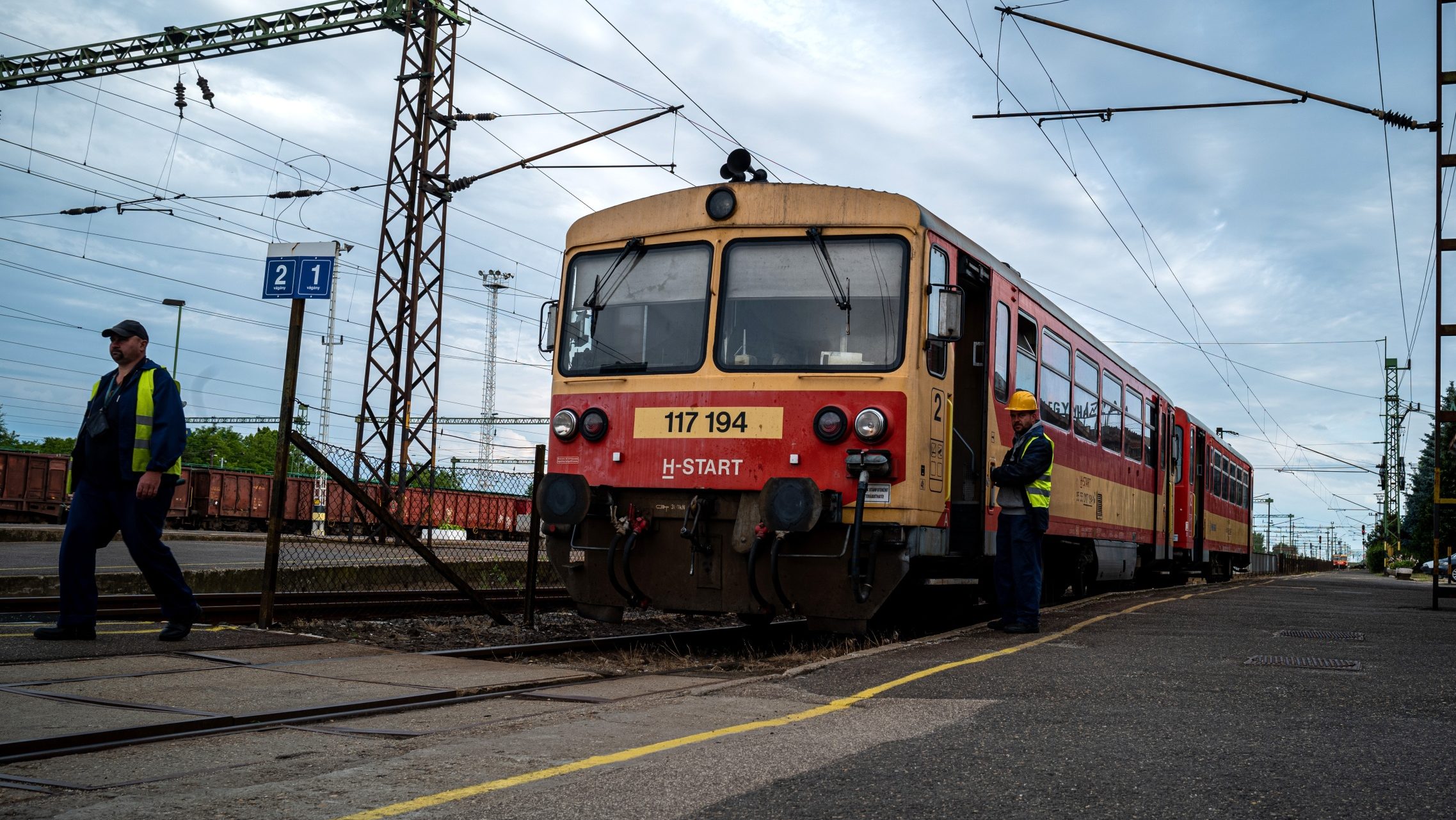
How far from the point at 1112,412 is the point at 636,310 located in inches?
301

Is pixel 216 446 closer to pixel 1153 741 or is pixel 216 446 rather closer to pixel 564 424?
pixel 564 424

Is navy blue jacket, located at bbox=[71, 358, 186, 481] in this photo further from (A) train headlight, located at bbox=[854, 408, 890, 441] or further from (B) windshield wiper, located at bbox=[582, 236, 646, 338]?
(A) train headlight, located at bbox=[854, 408, 890, 441]

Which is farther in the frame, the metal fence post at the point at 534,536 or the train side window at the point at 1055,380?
the train side window at the point at 1055,380

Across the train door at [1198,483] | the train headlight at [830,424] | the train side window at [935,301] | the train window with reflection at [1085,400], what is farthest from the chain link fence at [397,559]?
the train door at [1198,483]

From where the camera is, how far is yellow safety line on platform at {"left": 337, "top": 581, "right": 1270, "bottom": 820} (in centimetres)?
348

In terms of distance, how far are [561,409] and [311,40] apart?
69.7 feet

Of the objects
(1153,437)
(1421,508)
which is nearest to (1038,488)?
(1153,437)

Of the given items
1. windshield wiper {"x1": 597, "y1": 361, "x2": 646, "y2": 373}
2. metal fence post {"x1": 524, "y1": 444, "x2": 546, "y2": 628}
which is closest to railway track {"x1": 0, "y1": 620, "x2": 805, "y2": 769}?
metal fence post {"x1": 524, "y1": 444, "x2": 546, "y2": 628}

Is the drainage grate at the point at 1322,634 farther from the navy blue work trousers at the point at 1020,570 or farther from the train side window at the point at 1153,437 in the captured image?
the train side window at the point at 1153,437

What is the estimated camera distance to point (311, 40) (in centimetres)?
2684

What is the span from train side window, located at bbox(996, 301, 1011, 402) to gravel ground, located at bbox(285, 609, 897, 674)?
2.21 m

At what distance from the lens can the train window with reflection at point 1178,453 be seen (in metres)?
19.3

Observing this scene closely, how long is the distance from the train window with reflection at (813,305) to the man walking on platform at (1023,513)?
66.6 inches

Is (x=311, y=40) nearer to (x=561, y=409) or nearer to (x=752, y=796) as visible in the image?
(x=561, y=409)
